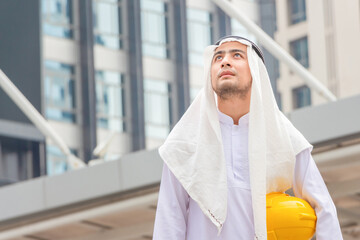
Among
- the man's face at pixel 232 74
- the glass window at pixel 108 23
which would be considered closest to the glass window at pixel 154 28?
the glass window at pixel 108 23

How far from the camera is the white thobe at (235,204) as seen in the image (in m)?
5.40

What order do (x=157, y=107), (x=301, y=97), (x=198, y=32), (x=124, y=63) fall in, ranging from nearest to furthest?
(x=124, y=63) < (x=157, y=107) < (x=198, y=32) < (x=301, y=97)

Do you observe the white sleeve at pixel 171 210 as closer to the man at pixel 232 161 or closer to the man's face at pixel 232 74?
the man at pixel 232 161

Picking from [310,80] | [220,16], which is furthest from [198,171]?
[220,16]

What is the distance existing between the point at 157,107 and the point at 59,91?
4818 mm

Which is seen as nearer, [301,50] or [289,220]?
[289,220]

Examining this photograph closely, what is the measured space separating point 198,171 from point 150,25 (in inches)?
1718

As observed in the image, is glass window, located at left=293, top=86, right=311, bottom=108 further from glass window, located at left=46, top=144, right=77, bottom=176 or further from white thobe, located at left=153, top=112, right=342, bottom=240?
white thobe, located at left=153, top=112, right=342, bottom=240

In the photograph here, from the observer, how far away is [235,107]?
562cm

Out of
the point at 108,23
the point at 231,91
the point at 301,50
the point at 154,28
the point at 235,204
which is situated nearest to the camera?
the point at 235,204

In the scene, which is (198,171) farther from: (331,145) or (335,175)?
(335,175)

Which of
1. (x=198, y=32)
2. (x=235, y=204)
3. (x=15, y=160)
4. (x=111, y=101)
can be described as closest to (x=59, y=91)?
(x=111, y=101)

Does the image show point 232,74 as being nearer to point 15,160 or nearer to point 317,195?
point 317,195

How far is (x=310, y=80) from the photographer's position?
14.5 m
